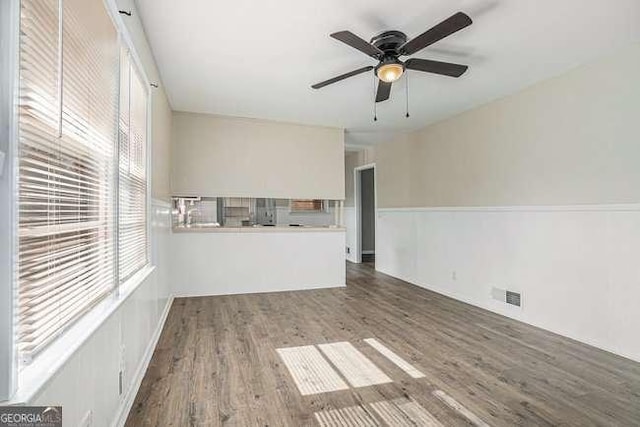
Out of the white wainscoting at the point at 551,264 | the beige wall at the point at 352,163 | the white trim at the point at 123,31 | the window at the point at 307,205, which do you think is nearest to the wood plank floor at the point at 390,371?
the white wainscoting at the point at 551,264

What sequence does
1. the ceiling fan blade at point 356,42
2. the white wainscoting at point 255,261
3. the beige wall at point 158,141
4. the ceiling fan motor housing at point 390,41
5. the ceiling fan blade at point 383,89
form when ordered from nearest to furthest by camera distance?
the ceiling fan blade at point 356,42, the ceiling fan motor housing at point 390,41, the ceiling fan blade at point 383,89, the beige wall at point 158,141, the white wainscoting at point 255,261

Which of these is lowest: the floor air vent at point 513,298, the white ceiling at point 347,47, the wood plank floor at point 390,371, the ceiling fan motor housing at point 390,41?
the wood plank floor at point 390,371

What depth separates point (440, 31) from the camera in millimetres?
2080

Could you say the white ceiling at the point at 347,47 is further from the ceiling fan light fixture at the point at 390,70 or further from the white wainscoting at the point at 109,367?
the white wainscoting at the point at 109,367

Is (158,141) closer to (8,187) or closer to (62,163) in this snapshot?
(62,163)

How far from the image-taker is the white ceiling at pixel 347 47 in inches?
86.0

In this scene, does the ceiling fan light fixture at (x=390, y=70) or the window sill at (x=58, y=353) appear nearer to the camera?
the window sill at (x=58, y=353)

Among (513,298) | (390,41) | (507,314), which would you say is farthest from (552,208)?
(390,41)

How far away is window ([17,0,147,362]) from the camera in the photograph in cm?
95

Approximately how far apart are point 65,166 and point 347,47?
7.24ft

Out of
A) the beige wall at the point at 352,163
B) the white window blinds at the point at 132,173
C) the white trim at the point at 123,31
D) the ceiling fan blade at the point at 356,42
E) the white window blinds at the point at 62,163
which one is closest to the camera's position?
the white window blinds at the point at 62,163

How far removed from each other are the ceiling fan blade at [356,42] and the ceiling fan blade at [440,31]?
0.20 metres

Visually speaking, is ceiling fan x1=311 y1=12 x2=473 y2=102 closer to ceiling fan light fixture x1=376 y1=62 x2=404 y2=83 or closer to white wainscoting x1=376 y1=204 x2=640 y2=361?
ceiling fan light fixture x1=376 y1=62 x2=404 y2=83

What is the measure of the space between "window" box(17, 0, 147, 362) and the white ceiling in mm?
910
